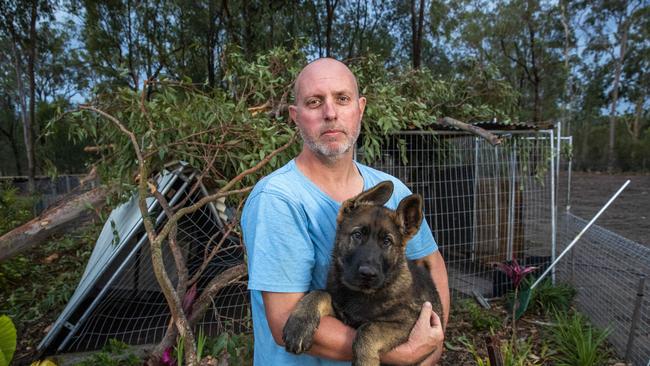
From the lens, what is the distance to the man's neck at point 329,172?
205 centimetres

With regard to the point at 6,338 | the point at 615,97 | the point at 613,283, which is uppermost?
the point at 615,97

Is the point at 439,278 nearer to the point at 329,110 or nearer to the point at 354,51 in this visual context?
the point at 329,110

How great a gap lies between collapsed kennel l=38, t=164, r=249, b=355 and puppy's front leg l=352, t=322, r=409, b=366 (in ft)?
Answer: 8.30

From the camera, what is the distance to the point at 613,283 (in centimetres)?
516

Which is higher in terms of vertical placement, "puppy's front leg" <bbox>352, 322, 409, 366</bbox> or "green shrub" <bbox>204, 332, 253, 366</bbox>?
"puppy's front leg" <bbox>352, 322, 409, 366</bbox>

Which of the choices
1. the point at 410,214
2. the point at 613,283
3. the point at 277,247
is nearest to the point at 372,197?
the point at 410,214

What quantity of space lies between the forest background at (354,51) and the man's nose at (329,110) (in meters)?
3.30

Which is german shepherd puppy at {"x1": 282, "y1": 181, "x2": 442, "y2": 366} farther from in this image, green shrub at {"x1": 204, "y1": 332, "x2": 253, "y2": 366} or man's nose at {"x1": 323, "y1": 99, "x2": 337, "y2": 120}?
green shrub at {"x1": 204, "y1": 332, "x2": 253, "y2": 366}

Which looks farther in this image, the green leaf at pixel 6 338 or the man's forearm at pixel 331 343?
the green leaf at pixel 6 338

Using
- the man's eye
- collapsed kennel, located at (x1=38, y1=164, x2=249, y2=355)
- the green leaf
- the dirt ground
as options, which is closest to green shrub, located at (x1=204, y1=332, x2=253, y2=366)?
collapsed kennel, located at (x1=38, y1=164, x2=249, y2=355)

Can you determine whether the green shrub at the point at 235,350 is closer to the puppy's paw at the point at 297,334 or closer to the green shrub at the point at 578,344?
the puppy's paw at the point at 297,334

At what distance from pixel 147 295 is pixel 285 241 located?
5329 mm

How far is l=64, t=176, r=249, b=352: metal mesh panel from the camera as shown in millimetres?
4906

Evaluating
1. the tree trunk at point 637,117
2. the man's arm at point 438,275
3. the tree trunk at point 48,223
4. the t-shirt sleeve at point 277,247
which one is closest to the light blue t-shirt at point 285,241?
the t-shirt sleeve at point 277,247
